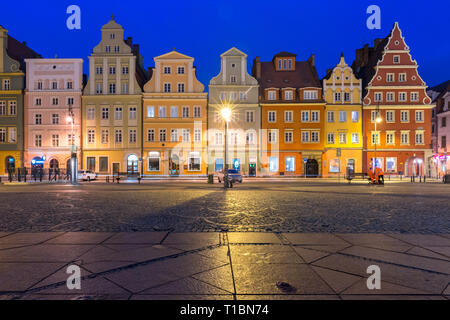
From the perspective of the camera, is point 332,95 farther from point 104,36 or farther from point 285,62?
point 104,36

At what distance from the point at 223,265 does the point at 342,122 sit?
3977 centimetres

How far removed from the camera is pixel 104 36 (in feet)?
125

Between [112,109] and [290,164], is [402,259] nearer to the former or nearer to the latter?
[290,164]

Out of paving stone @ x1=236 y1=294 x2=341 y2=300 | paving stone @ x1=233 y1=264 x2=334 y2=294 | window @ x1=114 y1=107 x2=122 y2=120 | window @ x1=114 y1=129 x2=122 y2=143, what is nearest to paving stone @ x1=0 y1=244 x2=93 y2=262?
paving stone @ x1=233 y1=264 x2=334 y2=294

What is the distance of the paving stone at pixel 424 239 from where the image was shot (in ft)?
17.1

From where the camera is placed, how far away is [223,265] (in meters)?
3.97

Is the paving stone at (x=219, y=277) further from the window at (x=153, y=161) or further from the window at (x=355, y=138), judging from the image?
the window at (x=355, y=138)

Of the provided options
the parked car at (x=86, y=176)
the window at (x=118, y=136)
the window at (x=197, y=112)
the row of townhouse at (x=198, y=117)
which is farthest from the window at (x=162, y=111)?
the parked car at (x=86, y=176)

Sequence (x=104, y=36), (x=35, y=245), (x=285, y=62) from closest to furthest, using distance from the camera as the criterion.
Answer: (x=35, y=245)
(x=104, y=36)
(x=285, y=62)

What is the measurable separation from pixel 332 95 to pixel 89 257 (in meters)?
40.7

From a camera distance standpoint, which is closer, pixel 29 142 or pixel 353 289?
pixel 353 289

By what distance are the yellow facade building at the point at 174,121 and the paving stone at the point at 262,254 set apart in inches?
1340

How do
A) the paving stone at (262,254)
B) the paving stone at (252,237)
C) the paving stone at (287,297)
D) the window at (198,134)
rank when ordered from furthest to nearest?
the window at (198,134), the paving stone at (252,237), the paving stone at (262,254), the paving stone at (287,297)

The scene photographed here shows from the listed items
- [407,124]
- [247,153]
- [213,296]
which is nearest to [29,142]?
[247,153]
